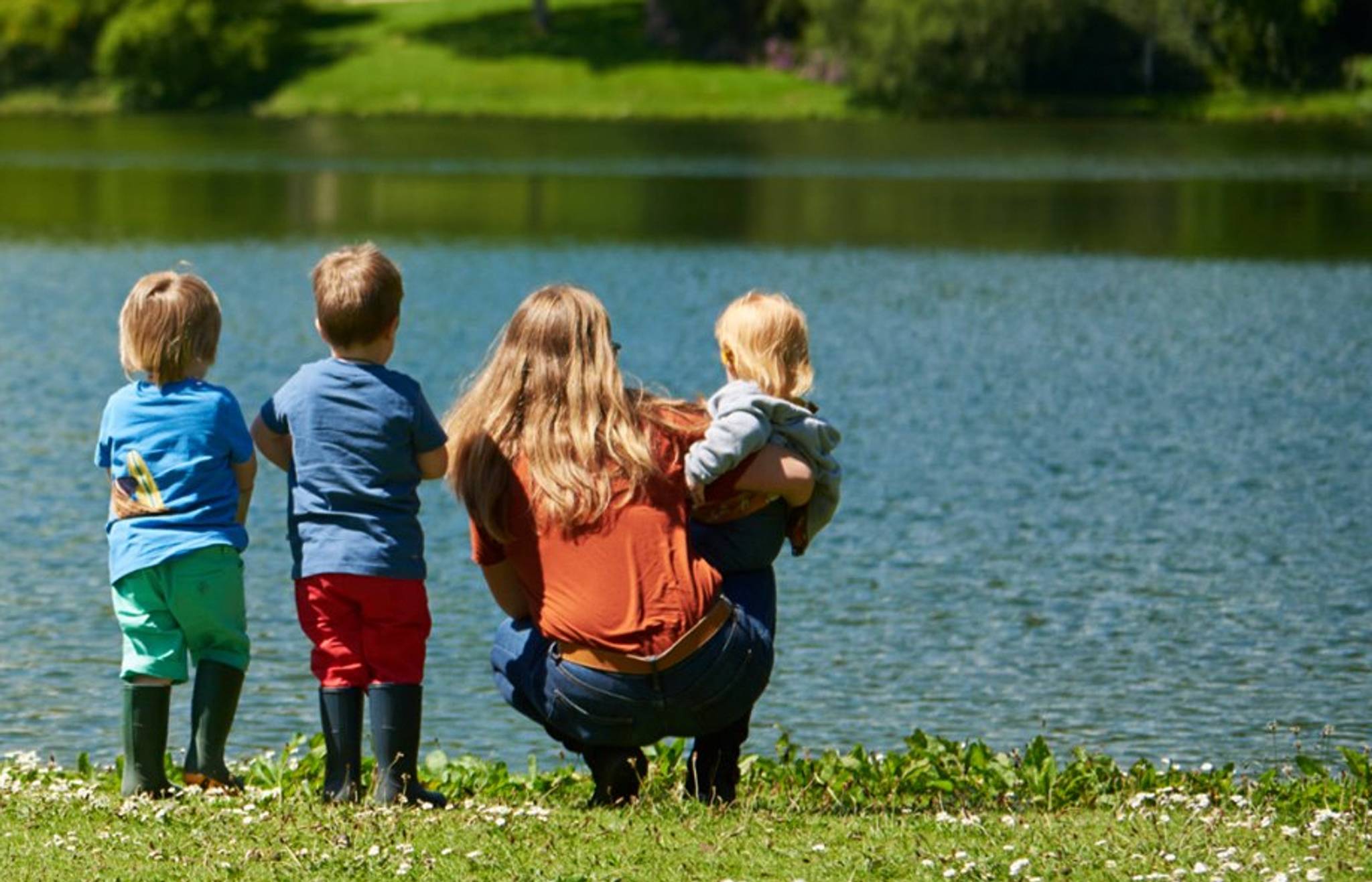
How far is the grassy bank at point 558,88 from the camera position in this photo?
217 ft

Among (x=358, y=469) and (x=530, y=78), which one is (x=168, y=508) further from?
(x=530, y=78)

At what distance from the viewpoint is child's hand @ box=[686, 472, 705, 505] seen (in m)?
6.36

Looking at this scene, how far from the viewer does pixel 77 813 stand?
240 inches

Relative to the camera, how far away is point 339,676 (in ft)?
21.3

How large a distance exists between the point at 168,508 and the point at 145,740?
0.68 metres

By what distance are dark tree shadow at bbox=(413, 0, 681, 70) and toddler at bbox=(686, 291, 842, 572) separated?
68.5 meters

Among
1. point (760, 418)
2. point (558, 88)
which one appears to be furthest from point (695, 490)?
point (558, 88)

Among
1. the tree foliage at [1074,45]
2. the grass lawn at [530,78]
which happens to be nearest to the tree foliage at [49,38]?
the grass lawn at [530,78]

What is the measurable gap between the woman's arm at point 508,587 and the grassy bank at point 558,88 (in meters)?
59.3

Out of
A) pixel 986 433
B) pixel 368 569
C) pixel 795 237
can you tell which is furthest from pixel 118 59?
pixel 368 569

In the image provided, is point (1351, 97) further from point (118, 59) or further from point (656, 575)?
point (656, 575)

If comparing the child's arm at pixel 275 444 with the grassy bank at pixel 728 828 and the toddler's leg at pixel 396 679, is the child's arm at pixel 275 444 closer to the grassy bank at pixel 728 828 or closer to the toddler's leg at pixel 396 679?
the toddler's leg at pixel 396 679

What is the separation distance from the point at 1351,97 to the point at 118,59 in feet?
128

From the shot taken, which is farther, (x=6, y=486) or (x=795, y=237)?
(x=795, y=237)
